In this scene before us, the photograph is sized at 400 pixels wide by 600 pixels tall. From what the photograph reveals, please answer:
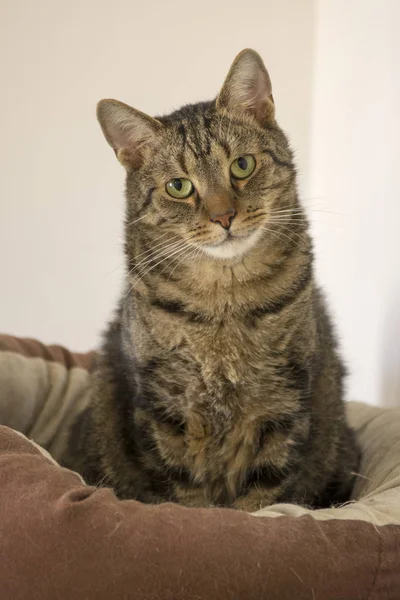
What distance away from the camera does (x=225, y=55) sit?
2.66 m

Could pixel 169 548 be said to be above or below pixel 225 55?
below

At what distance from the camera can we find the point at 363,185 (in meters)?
1.96

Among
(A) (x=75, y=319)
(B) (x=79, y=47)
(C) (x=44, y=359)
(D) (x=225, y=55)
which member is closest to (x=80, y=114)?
(B) (x=79, y=47)

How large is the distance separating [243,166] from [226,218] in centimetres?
13

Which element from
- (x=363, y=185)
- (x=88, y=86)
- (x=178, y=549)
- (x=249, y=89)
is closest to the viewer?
(x=178, y=549)

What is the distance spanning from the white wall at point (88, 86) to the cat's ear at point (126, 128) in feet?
4.12

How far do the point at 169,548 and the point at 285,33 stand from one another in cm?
220

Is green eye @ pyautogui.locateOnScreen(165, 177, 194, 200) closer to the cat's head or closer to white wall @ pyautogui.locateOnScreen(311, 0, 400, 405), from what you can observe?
the cat's head

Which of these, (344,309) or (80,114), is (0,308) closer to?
(80,114)

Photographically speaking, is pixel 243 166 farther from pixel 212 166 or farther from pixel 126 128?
pixel 126 128

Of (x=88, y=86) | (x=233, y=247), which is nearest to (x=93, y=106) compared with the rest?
(x=88, y=86)

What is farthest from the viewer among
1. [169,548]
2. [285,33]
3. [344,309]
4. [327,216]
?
[285,33]

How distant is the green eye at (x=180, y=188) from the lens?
1.35 metres

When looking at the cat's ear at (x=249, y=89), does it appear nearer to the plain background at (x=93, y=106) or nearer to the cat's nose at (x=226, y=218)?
the cat's nose at (x=226, y=218)
